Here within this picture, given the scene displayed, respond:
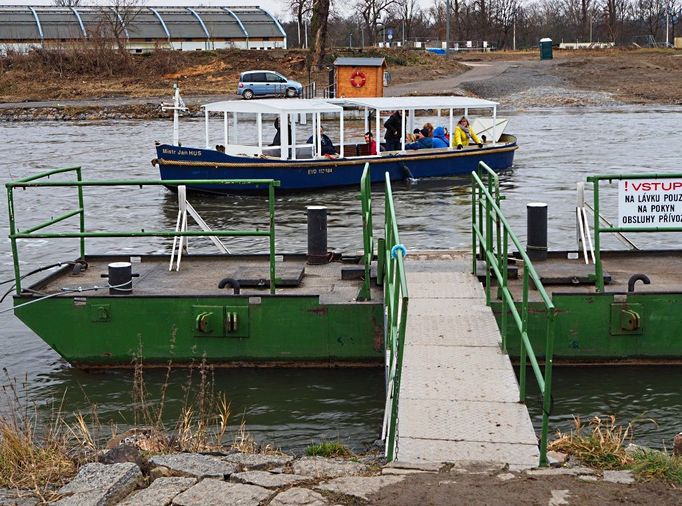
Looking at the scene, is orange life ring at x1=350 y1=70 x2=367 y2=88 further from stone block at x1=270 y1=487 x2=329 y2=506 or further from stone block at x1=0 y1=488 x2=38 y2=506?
stone block at x1=270 y1=487 x2=329 y2=506

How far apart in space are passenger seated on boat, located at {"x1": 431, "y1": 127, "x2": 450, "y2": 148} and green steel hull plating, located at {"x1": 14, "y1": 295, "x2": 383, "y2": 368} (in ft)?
56.5

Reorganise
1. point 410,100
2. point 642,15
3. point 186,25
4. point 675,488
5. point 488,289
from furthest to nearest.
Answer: point 642,15 < point 186,25 < point 410,100 < point 488,289 < point 675,488

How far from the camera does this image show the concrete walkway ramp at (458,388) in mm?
6918

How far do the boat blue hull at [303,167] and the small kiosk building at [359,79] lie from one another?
61.7 feet

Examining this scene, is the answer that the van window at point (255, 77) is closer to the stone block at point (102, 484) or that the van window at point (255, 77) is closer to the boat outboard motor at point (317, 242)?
the boat outboard motor at point (317, 242)

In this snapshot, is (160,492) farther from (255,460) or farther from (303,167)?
(303,167)

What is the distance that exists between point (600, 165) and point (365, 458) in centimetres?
2434

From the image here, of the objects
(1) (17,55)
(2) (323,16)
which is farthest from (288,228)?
(1) (17,55)

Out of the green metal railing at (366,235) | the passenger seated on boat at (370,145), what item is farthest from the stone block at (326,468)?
the passenger seated on boat at (370,145)

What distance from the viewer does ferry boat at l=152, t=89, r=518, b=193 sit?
2400 centimetres

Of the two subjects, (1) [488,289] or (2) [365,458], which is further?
(1) [488,289]

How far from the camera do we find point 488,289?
387 inches

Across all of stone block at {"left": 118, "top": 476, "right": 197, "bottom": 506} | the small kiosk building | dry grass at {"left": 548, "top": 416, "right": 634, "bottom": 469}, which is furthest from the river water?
the small kiosk building

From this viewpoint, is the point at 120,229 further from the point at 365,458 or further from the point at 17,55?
the point at 17,55
